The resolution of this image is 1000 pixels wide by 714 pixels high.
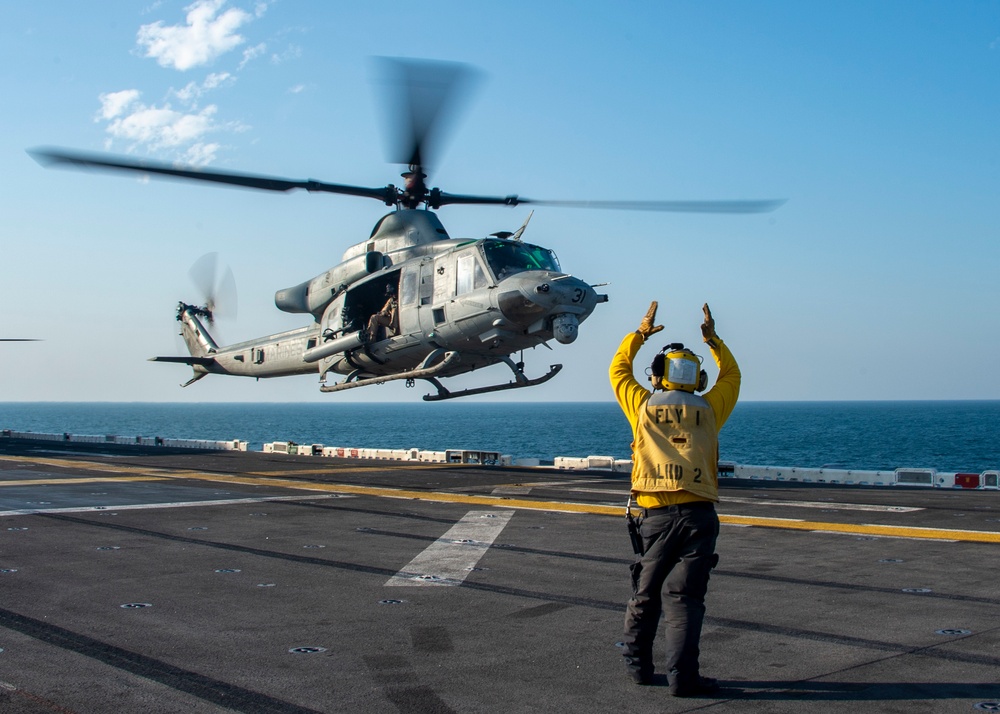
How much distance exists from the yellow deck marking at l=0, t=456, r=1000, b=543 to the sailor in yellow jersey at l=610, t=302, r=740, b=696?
23.7 feet

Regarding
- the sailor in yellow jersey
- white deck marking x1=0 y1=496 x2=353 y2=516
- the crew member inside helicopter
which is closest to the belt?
the sailor in yellow jersey

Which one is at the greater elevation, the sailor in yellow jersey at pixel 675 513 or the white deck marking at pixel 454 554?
the sailor in yellow jersey at pixel 675 513

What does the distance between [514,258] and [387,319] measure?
4151mm

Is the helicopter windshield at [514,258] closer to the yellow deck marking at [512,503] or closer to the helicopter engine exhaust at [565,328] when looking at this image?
the helicopter engine exhaust at [565,328]

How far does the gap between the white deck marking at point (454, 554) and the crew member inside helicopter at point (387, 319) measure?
9.91 meters

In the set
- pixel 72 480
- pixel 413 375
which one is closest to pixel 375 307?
pixel 413 375

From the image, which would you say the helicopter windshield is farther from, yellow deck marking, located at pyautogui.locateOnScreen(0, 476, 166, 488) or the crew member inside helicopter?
yellow deck marking, located at pyautogui.locateOnScreen(0, 476, 166, 488)

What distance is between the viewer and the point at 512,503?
1582 centimetres

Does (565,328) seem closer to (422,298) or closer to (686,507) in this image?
(422,298)

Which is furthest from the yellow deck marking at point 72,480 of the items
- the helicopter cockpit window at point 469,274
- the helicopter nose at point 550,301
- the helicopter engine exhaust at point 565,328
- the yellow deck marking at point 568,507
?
the helicopter engine exhaust at point 565,328

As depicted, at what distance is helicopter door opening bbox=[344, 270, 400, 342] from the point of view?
22922 millimetres

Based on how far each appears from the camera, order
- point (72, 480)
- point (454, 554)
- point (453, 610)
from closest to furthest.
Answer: point (453, 610), point (454, 554), point (72, 480)

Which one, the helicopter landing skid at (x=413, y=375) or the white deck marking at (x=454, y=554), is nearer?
the white deck marking at (x=454, y=554)

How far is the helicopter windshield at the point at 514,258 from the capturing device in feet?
67.6
